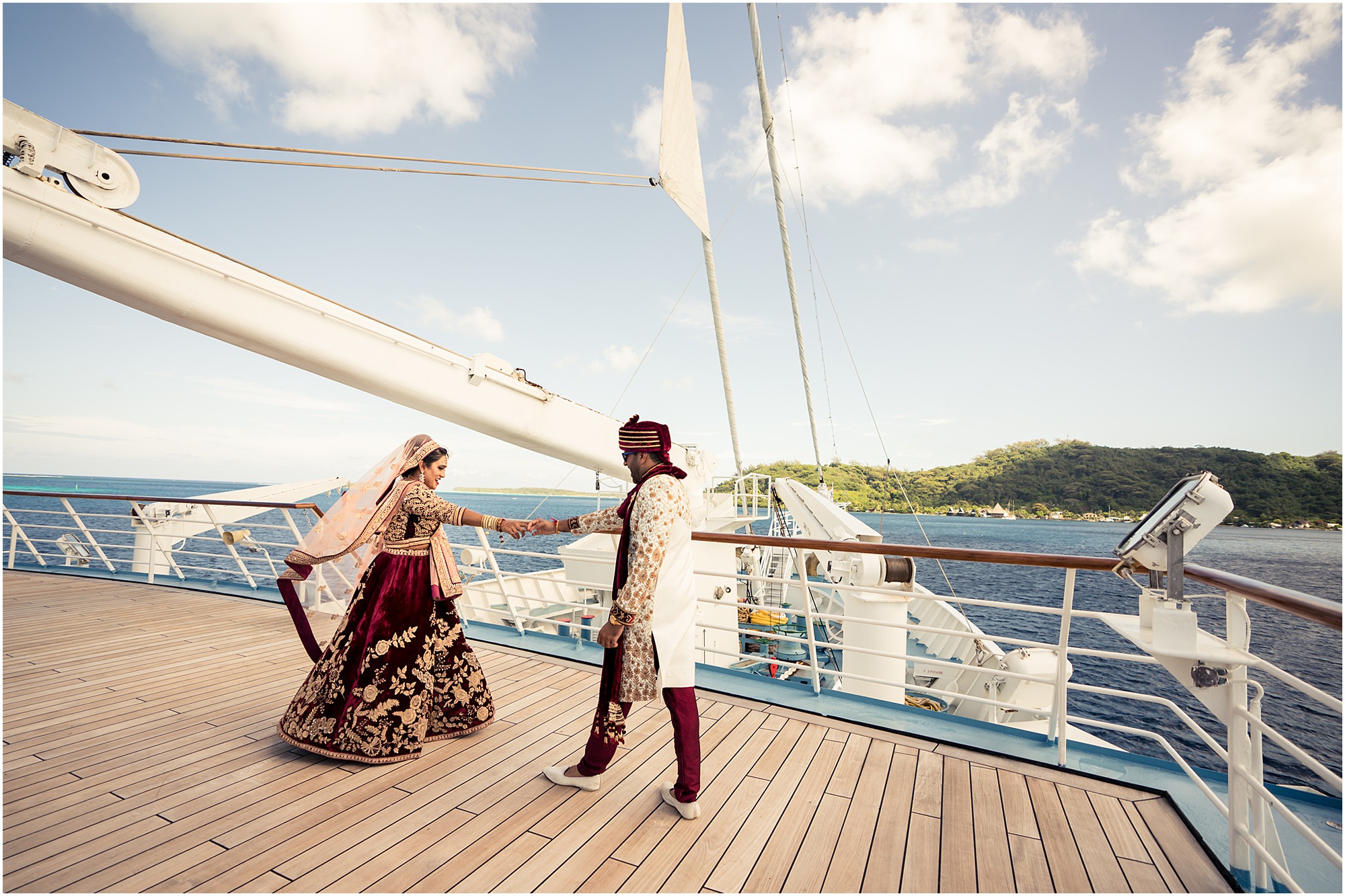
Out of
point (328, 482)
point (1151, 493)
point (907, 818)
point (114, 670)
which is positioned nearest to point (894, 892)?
point (907, 818)

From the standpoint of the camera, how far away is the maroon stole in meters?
2.14

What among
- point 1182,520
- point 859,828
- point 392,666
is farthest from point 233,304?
point 1182,520

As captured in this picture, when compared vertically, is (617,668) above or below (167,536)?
above

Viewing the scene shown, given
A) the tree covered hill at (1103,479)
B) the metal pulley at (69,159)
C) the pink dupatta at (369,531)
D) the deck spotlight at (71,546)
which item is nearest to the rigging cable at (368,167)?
the metal pulley at (69,159)

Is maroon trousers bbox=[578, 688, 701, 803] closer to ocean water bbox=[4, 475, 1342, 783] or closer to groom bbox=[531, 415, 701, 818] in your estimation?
groom bbox=[531, 415, 701, 818]

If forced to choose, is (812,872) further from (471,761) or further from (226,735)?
(226,735)

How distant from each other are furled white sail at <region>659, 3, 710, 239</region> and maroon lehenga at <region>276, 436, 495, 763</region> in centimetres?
412

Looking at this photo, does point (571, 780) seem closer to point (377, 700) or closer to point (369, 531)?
point (377, 700)

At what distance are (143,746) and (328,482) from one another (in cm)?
729

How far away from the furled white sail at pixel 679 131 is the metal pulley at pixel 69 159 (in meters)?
3.96

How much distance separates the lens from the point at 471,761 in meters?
2.51

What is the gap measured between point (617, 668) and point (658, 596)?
317mm

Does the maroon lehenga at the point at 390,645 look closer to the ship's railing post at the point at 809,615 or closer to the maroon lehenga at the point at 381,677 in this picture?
the maroon lehenga at the point at 381,677

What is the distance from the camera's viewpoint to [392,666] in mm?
2480
